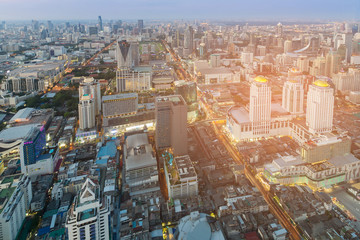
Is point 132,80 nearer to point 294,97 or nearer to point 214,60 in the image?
point 214,60

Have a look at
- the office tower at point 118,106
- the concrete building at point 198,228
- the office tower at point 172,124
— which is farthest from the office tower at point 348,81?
the concrete building at point 198,228

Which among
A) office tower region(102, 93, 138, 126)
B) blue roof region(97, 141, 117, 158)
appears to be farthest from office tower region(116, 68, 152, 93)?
blue roof region(97, 141, 117, 158)

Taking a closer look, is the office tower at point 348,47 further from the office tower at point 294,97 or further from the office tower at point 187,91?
the office tower at point 187,91

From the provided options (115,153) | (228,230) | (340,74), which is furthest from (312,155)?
(340,74)

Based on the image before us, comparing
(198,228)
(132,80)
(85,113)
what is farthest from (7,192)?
(132,80)

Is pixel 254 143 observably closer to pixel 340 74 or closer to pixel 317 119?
pixel 317 119

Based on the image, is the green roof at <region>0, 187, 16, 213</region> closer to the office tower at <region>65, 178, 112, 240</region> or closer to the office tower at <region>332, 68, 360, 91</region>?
the office tower at <region>65, 178, 112, 240</region>
